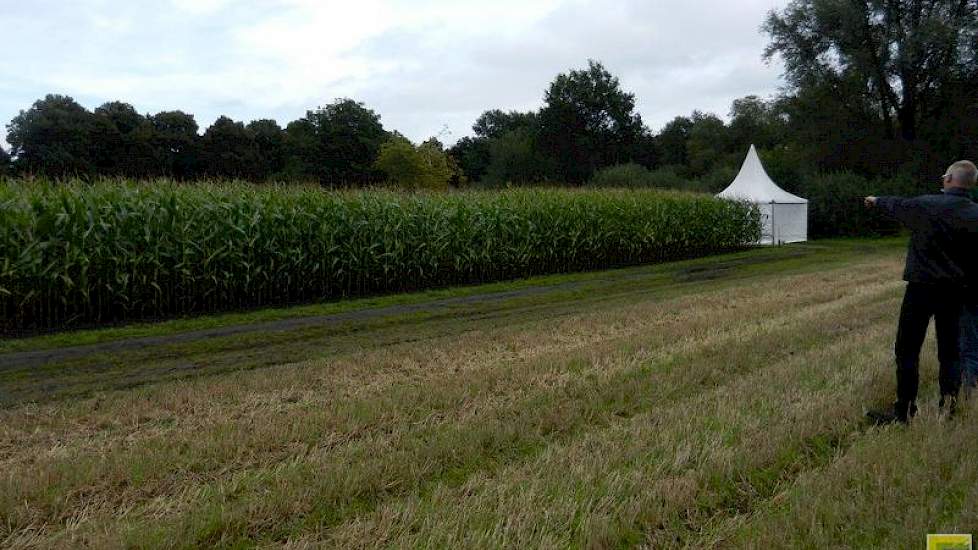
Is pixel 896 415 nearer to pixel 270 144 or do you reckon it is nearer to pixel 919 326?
pixel 919 326

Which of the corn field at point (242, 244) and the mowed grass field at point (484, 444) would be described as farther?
the corn field at point (242, 244)

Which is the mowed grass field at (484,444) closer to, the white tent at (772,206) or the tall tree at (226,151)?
the white tent at (772,206)

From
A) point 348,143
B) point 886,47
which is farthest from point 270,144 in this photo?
point 886,47

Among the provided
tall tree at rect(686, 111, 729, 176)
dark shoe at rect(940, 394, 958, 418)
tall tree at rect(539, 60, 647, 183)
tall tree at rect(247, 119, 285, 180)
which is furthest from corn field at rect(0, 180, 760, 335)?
tall tree at rect(686, 111, 729, 176)

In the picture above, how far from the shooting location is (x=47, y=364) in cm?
781

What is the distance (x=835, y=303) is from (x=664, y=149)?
246ft

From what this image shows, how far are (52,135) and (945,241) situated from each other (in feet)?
160

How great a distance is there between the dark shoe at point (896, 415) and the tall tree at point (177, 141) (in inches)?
1992

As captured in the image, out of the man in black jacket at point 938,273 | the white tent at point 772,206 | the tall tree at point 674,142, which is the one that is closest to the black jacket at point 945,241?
the man in black jacket at point 938,273

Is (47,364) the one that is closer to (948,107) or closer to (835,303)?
(835,303)

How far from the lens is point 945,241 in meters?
4.85

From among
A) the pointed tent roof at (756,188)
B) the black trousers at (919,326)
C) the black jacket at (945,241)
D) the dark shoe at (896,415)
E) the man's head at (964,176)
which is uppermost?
the pointed tent roof at (756,188)

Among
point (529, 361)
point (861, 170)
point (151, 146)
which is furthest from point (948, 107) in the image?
point (151, 146)

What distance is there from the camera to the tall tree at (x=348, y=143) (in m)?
59.9
